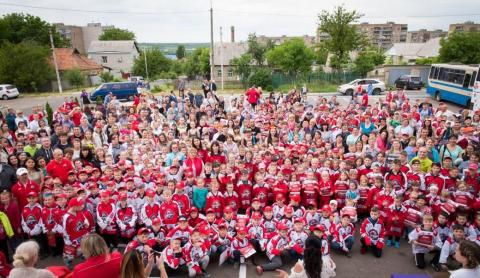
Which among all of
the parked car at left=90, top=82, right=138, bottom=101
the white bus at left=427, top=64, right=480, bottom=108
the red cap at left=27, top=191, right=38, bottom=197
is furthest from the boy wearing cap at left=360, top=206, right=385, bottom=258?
the parked car at left=90, top=82, right=138, bottom=101

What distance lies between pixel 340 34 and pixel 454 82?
1341 centimetres

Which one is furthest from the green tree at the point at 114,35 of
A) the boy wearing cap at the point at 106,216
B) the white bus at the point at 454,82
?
the boy wearing cap at the point at 106,216

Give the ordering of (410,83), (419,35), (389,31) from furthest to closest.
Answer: (389,31)
(419,35)
(410,83)

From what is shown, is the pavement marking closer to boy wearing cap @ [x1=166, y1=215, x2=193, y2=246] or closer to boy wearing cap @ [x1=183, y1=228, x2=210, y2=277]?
boy wearing cap @ [x1=183, y1=228, x2=210, y2=277]

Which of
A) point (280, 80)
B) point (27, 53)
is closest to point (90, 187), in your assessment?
point (280, 80)

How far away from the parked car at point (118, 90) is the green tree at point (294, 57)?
17596mm

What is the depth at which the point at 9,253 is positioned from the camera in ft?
22.0

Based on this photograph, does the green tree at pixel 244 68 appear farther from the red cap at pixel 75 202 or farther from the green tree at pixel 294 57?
the red cap at pixel 75 202

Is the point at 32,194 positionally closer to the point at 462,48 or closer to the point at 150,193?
the point at 150,193

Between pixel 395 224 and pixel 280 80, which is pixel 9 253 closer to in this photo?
pixel 395 224

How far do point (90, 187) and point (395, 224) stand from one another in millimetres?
6660

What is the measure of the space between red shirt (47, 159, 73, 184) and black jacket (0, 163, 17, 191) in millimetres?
711

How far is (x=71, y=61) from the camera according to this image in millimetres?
49188

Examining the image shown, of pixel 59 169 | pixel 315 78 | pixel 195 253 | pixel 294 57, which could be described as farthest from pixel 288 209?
pixel 294 57
